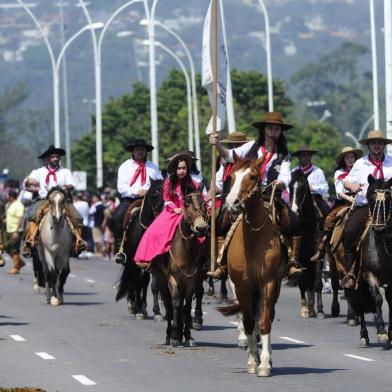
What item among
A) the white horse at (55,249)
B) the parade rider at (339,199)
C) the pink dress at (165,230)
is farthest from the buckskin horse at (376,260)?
the white horse at (55,249)

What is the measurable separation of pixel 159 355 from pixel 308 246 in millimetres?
7158

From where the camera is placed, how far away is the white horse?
28781 millimetres

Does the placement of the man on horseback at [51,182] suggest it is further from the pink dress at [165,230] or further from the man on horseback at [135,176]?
the pink dress at [165,230]

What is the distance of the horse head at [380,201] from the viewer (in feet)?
68.4

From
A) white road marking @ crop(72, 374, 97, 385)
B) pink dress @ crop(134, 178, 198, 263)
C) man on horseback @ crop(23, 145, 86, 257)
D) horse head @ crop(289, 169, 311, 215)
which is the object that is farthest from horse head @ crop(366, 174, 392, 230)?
man on horseback @ crop(23, 145, 86, 257)

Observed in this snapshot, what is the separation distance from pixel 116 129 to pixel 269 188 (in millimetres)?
103598

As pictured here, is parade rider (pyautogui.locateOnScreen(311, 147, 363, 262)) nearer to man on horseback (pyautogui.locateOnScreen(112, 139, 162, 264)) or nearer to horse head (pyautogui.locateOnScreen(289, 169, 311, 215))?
horse head (pyautogui.locateOnScreen(289, 169, 311, 215))

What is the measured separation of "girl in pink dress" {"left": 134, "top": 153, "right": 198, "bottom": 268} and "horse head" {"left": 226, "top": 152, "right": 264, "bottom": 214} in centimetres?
366

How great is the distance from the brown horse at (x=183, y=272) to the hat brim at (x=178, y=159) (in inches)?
24.5

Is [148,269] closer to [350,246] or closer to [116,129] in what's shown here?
[350,246]

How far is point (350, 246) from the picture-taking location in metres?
22.0

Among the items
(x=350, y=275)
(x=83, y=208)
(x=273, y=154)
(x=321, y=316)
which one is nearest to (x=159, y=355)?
(x=273, y=154)

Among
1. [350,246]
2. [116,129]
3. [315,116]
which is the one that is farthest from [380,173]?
[315,116]

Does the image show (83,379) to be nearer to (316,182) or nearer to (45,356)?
(45,356)
